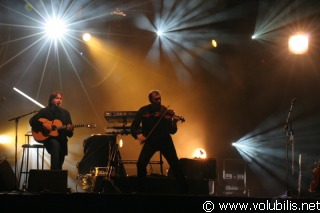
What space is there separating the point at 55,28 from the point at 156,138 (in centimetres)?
722

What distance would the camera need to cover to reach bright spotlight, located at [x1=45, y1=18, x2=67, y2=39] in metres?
13.2

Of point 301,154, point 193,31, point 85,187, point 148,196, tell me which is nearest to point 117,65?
point 193,31

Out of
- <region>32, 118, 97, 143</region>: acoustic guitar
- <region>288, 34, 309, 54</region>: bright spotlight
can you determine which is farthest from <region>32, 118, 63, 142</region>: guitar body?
<region>288, 34, 309, 54</region>: bright spotlight

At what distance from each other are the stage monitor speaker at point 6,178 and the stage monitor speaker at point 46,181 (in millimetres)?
554

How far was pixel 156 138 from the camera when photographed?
7516 millimetres

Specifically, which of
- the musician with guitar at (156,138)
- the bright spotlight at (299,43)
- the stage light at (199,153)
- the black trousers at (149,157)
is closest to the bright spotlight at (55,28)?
the stage light at (199,153)

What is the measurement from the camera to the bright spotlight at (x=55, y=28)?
13234 mm

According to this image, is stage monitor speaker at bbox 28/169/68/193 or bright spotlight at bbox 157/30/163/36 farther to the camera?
bright spotlight at bbox 157/30/163/36

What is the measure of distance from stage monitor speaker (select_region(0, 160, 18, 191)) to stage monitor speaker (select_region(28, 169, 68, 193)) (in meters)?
0.55

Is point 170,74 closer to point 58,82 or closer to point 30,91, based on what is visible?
point 58,82

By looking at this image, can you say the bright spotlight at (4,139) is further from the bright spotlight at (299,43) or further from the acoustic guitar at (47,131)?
the bright spotlight at (299,43)

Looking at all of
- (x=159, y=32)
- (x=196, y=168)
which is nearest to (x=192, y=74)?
(x=159, y=32)

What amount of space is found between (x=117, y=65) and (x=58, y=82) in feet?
6.28

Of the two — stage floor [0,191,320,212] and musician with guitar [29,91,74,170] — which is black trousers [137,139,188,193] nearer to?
musician with guitar [29,91,74,170]
